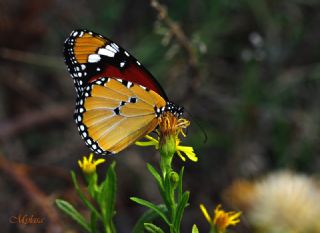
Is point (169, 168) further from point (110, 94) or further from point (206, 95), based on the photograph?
point (206, 95)

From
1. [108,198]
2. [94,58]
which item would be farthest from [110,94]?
[108,198]

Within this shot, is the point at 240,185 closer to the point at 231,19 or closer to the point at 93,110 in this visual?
the point at 93,110

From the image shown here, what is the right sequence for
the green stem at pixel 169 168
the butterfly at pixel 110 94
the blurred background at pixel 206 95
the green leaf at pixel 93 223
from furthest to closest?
the blurred background at pixel 206 95 < the butterfly at pixel 110 94 < the green leaf at pixel 93 223 < the green stem at pixel 169 168

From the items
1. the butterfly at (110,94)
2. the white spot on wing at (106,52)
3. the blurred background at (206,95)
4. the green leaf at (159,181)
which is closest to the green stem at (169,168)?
the green leaf at (159,181)

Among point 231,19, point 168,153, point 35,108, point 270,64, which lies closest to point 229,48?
point 231,19

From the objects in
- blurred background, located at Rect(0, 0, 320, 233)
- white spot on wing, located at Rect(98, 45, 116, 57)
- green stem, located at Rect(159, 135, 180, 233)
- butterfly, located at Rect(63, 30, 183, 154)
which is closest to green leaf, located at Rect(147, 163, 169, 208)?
green stem, located at Rect(159, 135, 180, 233)

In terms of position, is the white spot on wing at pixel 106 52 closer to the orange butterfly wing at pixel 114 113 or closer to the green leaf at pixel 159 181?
the orange butterfly wing at pixel 114 113
